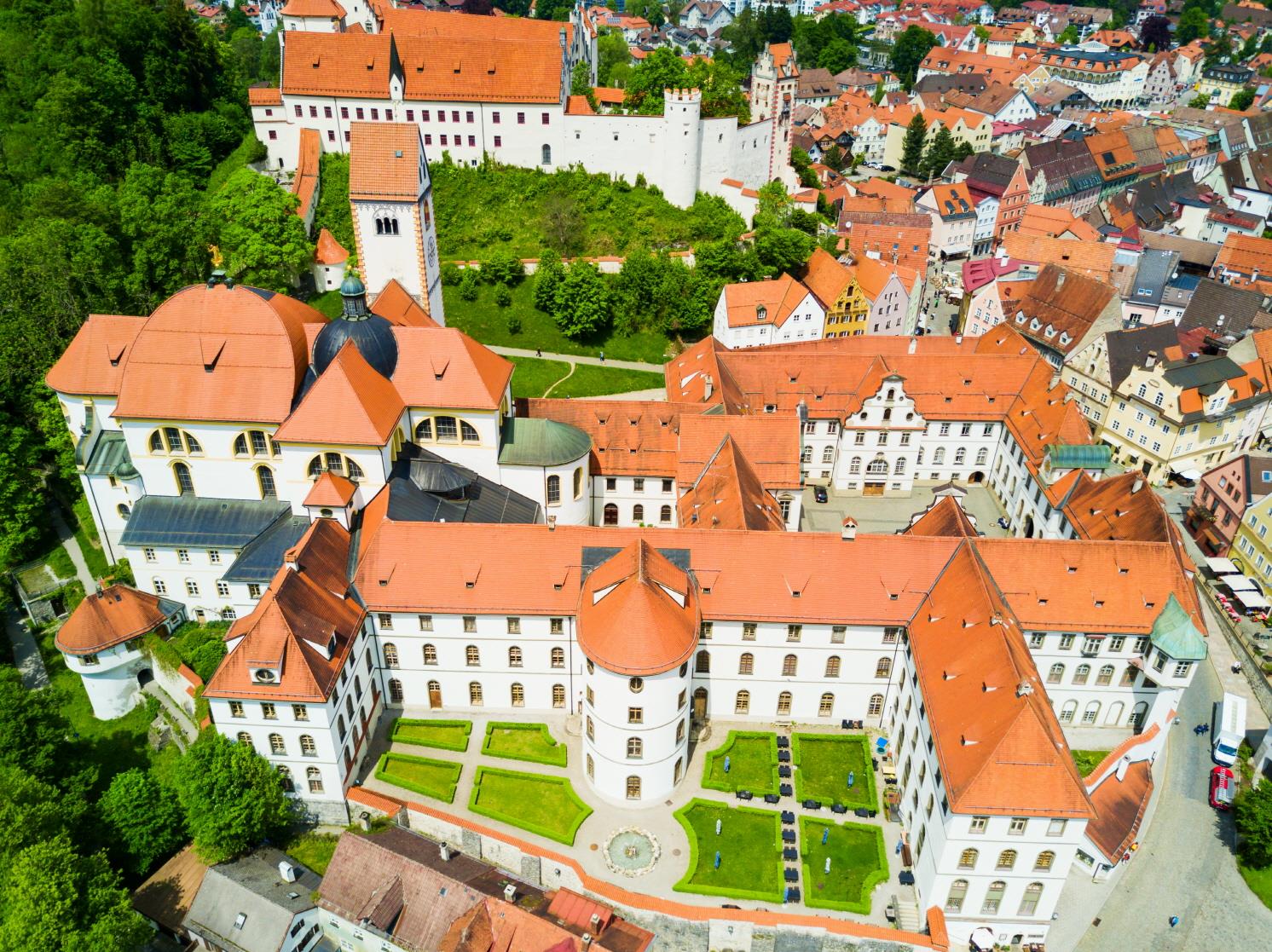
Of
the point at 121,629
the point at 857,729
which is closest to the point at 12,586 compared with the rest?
the point at 121,629

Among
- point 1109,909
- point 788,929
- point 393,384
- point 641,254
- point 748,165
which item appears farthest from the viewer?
point 748,165

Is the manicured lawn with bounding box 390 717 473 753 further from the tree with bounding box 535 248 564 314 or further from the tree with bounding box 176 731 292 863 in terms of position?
the tree with bounding box 535 248 564 314

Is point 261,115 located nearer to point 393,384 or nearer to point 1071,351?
point 393,384

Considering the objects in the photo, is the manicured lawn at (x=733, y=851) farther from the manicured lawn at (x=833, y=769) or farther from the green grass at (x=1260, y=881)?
the green grass at (x=1260, y=881)

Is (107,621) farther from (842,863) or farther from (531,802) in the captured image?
(842,863)

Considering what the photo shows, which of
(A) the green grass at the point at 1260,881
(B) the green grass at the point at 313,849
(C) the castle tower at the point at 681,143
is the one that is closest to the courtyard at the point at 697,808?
(B) the green grass at the point at 313,849
